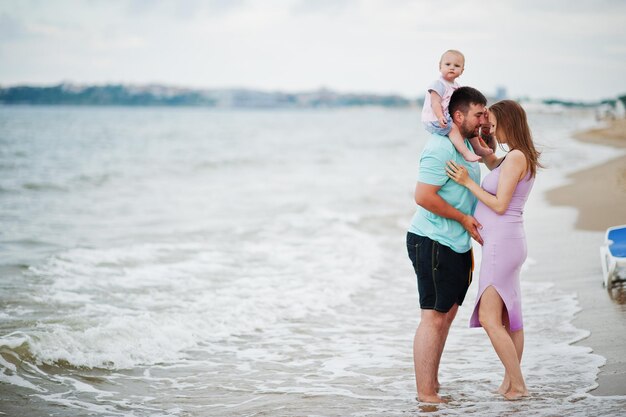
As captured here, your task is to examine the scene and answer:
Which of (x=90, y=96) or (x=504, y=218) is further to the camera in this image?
(x=90, y=96)

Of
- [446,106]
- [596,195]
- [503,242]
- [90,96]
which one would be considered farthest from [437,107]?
[90,96]

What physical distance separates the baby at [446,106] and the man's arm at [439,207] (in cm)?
32

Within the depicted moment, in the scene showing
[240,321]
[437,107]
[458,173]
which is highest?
[437,107]

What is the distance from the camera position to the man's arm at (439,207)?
4.73m

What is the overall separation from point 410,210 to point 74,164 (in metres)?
19.4

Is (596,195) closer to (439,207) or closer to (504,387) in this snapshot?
(504,387)

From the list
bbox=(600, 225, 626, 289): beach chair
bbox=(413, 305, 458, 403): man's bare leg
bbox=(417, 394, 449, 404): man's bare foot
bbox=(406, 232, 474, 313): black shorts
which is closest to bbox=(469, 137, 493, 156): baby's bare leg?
bbox=(406, 232, 474, 313): black shorts

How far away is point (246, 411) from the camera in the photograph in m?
5.09

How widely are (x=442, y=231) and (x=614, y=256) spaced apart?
359 cm

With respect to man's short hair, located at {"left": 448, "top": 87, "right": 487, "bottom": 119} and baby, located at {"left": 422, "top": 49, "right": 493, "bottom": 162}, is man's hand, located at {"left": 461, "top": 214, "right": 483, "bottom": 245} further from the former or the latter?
man's short hair, located at {"left": 448, "top": 87, "right": 487, "bottom": 119}

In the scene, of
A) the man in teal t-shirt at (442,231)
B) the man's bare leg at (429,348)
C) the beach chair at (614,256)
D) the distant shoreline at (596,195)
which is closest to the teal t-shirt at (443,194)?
the man in teal t-shirt at (442,231)

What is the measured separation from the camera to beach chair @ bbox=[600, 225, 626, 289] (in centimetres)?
758

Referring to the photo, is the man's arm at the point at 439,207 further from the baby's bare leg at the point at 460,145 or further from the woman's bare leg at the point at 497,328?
the woman's bare leg at the point at 497,328

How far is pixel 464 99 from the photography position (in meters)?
4.80
